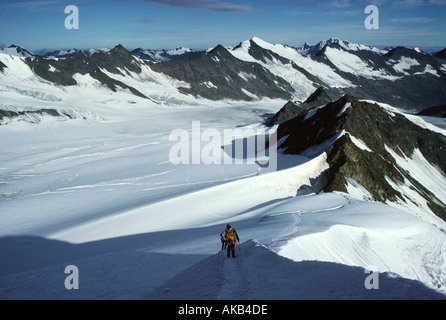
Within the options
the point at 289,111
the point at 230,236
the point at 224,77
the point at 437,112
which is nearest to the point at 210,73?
the point at 224,77

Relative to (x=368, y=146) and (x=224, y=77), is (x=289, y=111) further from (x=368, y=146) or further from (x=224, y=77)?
(x=224, y=77)

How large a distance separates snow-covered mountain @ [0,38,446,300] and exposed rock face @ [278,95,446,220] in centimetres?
19

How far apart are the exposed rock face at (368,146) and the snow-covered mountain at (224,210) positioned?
189 mm

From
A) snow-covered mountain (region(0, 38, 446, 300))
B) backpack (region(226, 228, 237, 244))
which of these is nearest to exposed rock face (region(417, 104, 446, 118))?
snow-covered mountain (region(0, 38, 446, 300))

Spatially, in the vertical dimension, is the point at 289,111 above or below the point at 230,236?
above

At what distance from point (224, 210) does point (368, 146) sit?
1917 centimetres

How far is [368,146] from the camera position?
3584cm

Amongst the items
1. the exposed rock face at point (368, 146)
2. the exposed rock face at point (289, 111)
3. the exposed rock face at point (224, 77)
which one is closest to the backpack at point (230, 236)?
the exposed rock face at point (368, 146)

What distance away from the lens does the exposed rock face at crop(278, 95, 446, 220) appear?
1148 inches

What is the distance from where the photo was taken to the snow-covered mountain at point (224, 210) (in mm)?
10469

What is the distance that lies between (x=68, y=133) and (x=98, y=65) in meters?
68.6

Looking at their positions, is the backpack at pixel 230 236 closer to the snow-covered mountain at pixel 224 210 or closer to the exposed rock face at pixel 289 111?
the snow-covered mountain at pixel 224 210

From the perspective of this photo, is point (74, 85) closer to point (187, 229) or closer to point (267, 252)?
point (187, 229)

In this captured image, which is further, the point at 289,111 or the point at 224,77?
the point at 224,77
